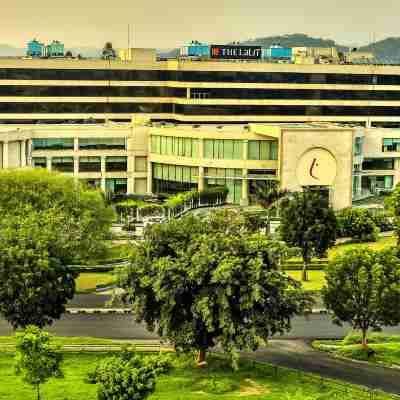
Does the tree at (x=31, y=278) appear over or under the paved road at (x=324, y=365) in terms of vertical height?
over

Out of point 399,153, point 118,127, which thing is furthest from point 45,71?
point 399,153

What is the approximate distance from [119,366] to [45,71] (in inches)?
4318

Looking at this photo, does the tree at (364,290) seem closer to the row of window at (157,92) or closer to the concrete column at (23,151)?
the concrete column at (23,151)

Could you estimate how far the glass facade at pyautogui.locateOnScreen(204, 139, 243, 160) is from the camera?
5305 inches

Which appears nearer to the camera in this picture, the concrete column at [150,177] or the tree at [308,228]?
the tree at [308,228]

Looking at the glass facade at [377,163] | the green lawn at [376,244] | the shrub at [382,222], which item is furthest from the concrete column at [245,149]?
the green lawn at [376,244]

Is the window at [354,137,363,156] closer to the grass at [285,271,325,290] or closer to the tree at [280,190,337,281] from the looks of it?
the grass at [285,271,325,290]

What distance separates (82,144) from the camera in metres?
142

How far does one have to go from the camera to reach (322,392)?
63.6 meters

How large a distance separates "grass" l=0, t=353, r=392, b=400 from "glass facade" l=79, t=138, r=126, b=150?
7437 cm

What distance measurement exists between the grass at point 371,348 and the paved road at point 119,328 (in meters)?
2.37

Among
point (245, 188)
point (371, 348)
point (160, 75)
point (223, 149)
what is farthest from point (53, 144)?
point (371, 348)

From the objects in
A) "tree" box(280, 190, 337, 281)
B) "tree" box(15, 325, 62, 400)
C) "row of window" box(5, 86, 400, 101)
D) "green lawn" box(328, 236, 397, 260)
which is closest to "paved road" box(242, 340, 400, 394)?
"tree" box(15, 325, 62, 400)

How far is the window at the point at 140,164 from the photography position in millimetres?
144750
